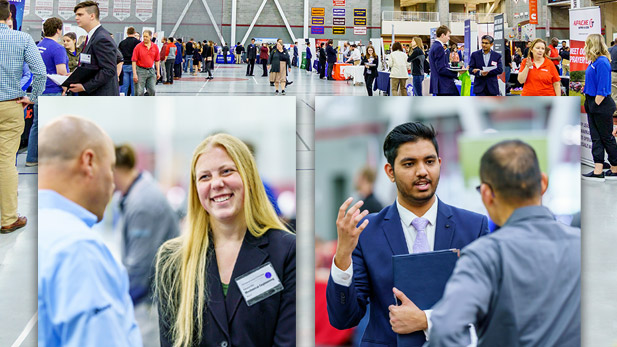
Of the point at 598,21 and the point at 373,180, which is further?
the point at 598,21

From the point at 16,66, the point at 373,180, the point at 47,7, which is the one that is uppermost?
the point at 47,7

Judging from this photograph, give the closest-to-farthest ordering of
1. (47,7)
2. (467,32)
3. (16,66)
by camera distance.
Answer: (16,66)
(47,7)
(467,32)

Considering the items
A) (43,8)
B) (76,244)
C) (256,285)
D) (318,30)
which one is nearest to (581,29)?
(256,285)

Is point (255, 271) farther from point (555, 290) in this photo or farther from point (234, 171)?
point (555, 290)

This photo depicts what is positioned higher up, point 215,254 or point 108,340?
point 215,254

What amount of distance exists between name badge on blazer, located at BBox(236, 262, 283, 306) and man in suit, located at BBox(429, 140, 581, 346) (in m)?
0.58

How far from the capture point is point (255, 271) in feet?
7.03

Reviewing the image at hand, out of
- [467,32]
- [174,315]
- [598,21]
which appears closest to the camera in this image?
[174,315]

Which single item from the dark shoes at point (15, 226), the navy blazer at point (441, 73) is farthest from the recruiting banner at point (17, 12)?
the navy blazer at point (441, 73)

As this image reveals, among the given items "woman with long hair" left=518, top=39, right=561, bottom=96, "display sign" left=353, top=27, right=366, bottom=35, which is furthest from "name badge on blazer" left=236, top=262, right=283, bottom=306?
"display sign" left=353, top=27, right=366, bottom=35

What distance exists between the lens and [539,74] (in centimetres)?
712

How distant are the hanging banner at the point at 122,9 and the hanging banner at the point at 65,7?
76cm

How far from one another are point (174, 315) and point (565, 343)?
1.39m

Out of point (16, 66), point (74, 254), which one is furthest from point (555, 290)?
point (16, 66)
